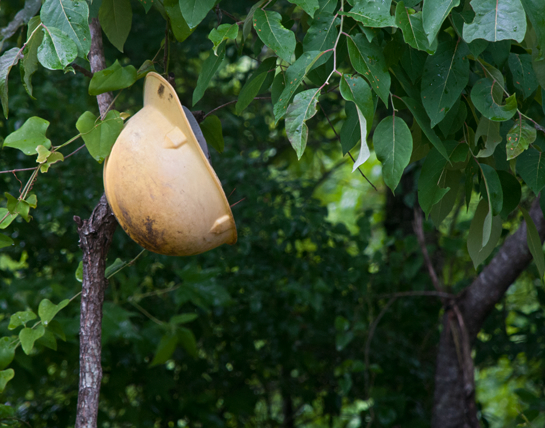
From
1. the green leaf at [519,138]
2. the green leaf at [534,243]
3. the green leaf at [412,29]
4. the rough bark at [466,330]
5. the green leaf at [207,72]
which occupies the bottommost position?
the rough bark at [466,330]

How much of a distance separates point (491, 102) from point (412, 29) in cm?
19

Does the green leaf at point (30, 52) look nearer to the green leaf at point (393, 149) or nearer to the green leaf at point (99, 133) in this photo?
the green leaf at point (99, 133)

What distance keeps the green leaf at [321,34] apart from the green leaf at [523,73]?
1.24 feet

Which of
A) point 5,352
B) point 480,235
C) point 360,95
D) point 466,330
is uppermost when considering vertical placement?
point 360,95

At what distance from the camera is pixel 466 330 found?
203 cm

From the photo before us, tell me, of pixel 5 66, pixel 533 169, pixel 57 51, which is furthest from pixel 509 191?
pixel 5 66

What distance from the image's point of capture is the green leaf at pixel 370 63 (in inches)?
31.0

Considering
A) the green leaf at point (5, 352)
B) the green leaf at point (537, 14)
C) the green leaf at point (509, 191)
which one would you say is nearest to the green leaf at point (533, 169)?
the green leaf at point (509, 191)

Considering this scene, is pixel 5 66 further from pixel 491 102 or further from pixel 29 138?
pixel 491 102

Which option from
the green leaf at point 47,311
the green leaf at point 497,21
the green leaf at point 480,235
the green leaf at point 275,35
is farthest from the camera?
the green leaf at point 47,311

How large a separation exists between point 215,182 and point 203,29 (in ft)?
6.08

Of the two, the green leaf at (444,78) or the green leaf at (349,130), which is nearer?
the green leaf at (444,78)

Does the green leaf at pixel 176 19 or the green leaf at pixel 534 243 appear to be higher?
the green leaf at pixel 176 19

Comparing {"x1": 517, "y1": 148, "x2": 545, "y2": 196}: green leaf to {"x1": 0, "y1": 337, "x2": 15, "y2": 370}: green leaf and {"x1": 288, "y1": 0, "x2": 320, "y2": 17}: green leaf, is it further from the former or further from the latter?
{"x1": 0, "y1": 337, "x2": 15, "y2": 370}: green leaf
